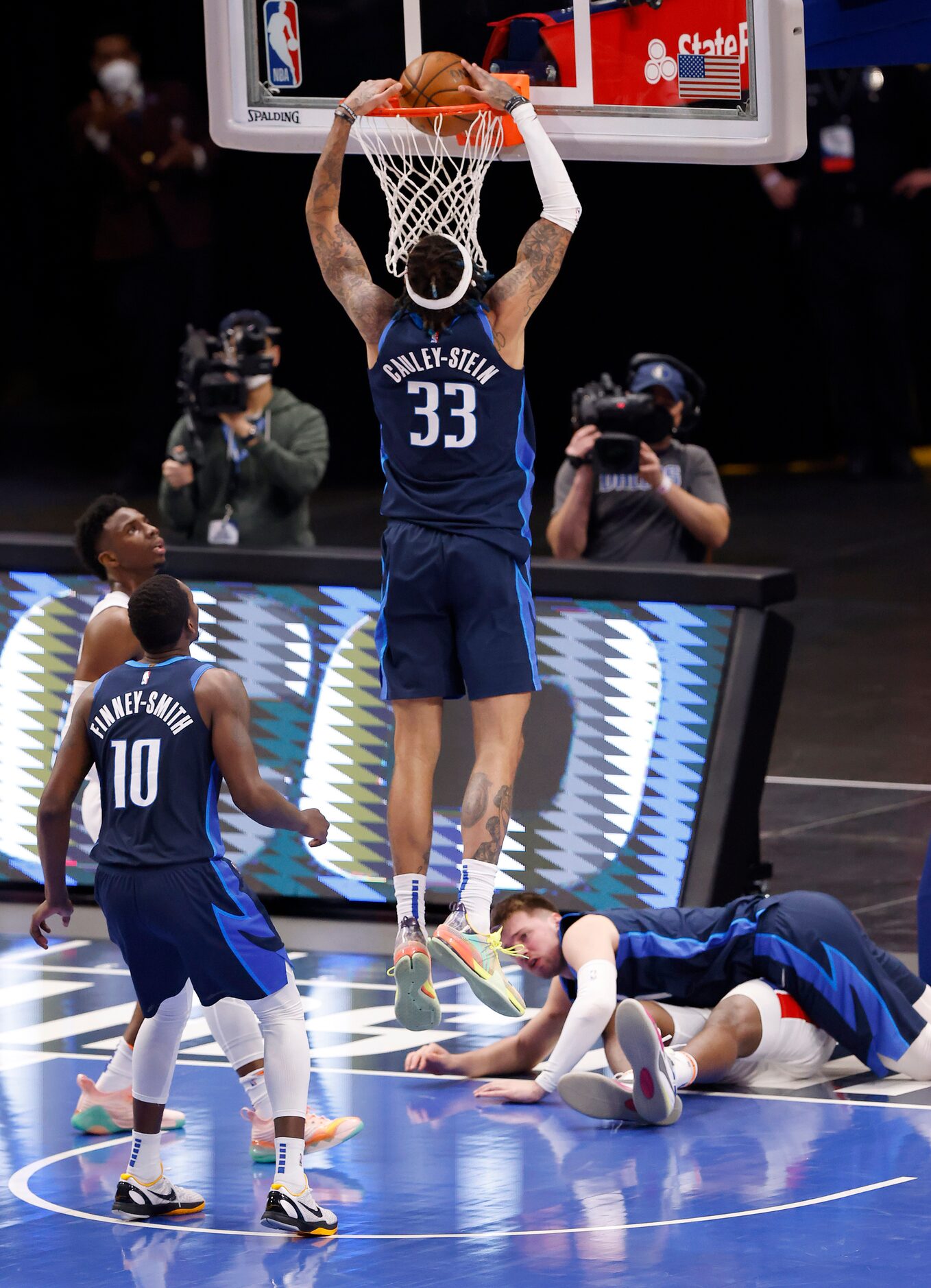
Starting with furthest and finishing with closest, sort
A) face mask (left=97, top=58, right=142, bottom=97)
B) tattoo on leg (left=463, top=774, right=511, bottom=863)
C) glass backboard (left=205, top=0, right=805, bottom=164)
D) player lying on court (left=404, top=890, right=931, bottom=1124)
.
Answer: face mask (left=97, top=58, right=142, bottom=97) → player lying on court (left=404, top=890, right=931, bottom=1124) → glass backboard (left=205, top=0, right=805, bottom=164) → tattoo on leg (left=463, top=774, right=511, bottom=863)

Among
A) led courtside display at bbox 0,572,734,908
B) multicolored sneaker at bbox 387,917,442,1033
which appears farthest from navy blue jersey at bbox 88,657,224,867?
led courtside display at bbox 0,572,734,908

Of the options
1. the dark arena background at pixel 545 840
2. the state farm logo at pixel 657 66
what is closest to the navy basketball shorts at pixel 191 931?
the dark arena background at pixel 545 840

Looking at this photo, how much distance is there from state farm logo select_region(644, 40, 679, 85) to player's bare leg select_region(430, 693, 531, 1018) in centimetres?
207

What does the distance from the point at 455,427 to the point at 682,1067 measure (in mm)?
2665

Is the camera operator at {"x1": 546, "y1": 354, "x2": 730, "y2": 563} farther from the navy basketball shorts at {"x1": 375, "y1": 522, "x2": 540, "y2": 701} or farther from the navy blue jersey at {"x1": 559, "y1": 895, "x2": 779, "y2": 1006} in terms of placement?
the navy basketball shorts at {"x1": 375, "y1": 522, "x2": 540, "y2": 701}

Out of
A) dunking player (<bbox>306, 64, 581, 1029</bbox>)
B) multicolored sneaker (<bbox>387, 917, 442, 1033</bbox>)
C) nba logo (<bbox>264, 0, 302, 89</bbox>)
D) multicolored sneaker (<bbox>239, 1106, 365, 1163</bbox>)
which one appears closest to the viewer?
multicolored sneaker (<bbox>387, 917, 442, 1033</bbox>)

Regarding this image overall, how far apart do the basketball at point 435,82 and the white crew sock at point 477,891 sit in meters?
2.22

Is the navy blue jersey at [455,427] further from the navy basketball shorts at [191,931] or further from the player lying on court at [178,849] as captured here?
the navy basketball shorts at [191,931]

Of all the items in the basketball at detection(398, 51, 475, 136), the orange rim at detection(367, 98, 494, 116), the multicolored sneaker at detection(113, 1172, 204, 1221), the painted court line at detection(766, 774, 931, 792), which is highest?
the basketball at detection(398, 51, 475, 136)

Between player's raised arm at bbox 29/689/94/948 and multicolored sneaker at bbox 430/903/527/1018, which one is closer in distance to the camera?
multicolored sneaker at bbox 430/903/527/1018

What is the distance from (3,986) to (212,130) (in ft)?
13.8

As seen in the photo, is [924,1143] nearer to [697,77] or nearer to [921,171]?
[697,77]

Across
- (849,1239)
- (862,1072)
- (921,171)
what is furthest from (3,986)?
(921,171)

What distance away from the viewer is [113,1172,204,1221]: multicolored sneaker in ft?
24.9
